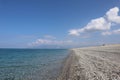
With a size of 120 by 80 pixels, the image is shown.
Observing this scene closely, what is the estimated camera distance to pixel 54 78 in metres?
18.5

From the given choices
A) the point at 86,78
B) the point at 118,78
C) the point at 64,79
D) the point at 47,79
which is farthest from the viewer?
the point at 47,79

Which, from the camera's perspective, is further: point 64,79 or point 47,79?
point 47,79

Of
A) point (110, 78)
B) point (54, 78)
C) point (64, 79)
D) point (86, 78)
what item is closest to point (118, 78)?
point (110, 78)

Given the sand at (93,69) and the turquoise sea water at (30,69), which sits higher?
the sand at (93,69)

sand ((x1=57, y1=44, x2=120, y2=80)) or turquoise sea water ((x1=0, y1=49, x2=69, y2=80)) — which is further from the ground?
sand ((x1=57, y1=44, x2=120, y2=80))

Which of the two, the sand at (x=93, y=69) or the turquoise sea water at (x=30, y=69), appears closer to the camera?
the sand at (x=93, y=69)

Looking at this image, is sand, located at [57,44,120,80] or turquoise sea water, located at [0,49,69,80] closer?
sand, located at [57,44,120,80]

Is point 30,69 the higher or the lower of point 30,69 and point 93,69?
the lower

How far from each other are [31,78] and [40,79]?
4.43ft

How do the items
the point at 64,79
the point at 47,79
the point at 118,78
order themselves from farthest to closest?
the point at 47,79 < the point at 64,79 < the point at 118,78

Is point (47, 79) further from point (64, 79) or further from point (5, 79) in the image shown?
point (5, 79)

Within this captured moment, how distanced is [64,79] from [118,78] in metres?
5.90

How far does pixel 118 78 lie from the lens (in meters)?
13.0

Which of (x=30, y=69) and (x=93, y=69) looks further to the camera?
(x=30, y=69)
